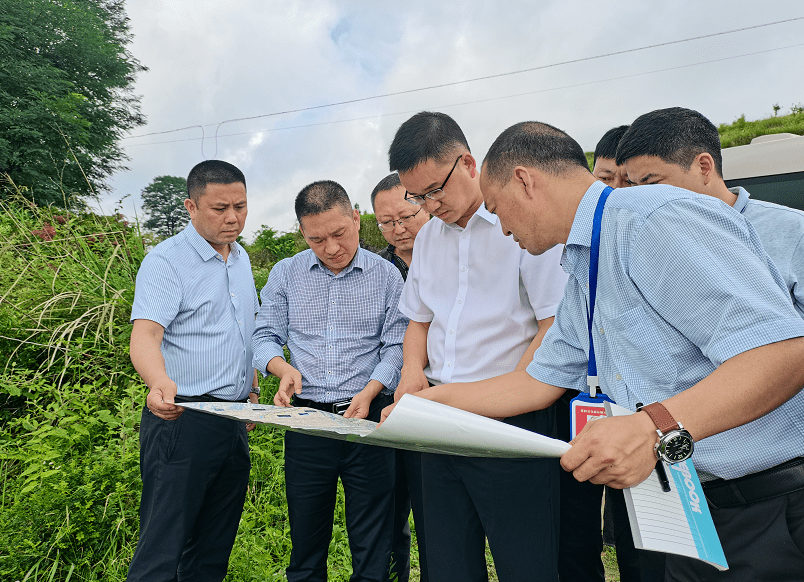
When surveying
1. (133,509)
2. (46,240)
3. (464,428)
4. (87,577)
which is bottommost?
(87,577)

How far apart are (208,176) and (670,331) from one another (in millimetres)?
2223

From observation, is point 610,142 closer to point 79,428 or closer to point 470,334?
point 470,334

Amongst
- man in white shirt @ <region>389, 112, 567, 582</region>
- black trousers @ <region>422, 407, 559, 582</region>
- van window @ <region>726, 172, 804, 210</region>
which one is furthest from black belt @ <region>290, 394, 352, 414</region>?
van window @ <region>726, 172, 804, 210</region>

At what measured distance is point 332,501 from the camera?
250 cm

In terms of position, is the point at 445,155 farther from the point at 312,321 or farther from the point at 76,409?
the point at 76,409

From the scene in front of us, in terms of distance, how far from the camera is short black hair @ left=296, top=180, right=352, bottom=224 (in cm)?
258

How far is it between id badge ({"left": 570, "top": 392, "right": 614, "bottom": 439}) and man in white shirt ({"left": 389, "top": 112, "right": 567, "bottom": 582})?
8.5 inches

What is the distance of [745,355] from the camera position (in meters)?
0.95

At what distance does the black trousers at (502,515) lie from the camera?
66.9 inches

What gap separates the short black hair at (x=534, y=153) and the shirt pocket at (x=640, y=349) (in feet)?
1.53

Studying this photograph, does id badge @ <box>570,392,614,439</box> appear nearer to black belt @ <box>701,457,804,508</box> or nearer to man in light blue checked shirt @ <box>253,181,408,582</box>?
black belt @ <box>701,457,804,508</box>

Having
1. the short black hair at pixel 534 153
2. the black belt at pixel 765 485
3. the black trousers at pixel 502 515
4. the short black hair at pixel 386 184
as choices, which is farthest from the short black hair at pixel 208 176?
the black belt at pixel 765 485

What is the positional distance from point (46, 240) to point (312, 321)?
4651mm

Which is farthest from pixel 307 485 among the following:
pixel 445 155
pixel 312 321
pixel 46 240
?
pixel 46 240
